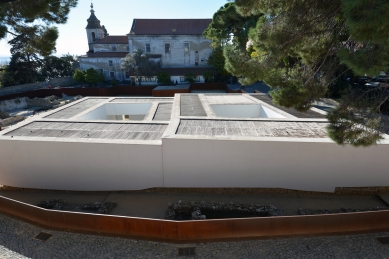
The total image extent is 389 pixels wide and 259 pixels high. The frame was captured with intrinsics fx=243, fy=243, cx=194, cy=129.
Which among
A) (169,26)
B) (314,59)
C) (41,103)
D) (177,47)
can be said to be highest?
(169,26)

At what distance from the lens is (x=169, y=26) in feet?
135

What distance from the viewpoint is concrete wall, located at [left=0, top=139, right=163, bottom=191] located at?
34.4 feet

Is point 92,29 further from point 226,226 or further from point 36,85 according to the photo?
point 226,226

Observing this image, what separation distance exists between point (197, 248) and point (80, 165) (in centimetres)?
650

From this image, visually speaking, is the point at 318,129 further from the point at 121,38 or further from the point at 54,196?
the point at 121,38

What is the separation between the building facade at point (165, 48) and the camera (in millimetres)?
40125

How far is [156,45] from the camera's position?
40.6 m

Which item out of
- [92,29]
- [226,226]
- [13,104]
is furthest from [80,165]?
[92,29]

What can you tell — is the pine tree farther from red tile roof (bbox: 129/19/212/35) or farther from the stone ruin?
red tile roof (bbox: 129/19/212/35)

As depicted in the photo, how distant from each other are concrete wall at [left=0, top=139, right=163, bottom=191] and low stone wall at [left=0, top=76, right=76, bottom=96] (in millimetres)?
26361

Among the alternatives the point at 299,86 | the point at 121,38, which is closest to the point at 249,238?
the point at 299,86

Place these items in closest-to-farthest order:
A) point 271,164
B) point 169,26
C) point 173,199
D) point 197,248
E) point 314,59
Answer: point 197,248 → point 314,59 → point 271,164 → point 173,199 → point 169,26

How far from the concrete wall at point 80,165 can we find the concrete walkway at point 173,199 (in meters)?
0.37

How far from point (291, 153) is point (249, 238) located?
164 inches
